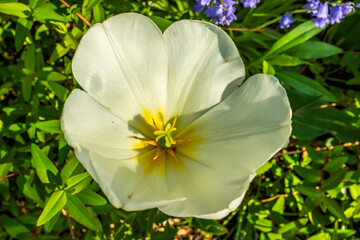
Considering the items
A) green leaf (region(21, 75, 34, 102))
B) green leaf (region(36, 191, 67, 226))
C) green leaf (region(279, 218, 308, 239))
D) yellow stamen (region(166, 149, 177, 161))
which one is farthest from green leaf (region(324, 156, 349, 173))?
green leaf (region(21, 75, 34, 102))

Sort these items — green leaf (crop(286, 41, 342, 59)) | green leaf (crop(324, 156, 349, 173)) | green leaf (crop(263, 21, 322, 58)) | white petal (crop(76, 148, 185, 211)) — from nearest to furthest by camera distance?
white petal (crop(76, 148, 185, 211)), green leaf (crop(324, 156, 349, 173)), green leaf (crop(263, 21, 322, 58)), green leaf (crop(286, 41, 342, 59))

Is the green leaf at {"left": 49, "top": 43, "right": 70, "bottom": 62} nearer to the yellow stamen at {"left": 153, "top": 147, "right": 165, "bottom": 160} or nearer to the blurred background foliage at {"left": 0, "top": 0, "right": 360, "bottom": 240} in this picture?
the blurred background foliage at {"left": 0, "top": 0, "right": 360, "bottom": 240}

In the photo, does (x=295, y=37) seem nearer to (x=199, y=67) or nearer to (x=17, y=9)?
(x=199, y=67)

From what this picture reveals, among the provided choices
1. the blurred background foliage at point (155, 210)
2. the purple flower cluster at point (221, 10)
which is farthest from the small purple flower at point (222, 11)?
the blurred background foliage at point (155, 210)

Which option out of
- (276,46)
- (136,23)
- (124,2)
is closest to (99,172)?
(136,23)

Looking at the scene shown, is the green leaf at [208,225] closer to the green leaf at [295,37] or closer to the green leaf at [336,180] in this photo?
the green leaf at [336,180]

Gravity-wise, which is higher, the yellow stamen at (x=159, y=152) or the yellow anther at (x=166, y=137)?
the yellow anther at (x=166, y=137)

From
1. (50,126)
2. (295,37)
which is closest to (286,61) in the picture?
(295,37)
